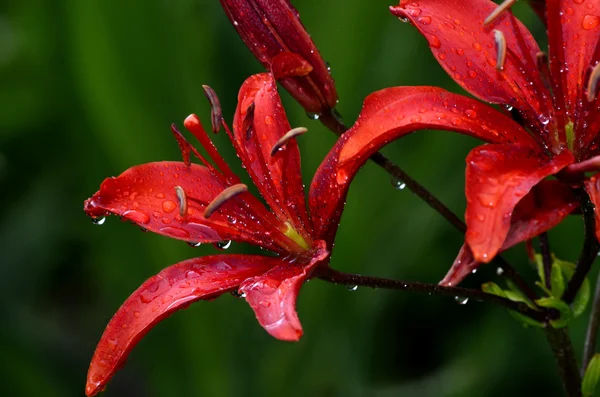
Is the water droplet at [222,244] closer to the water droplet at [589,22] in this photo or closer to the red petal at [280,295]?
the red petal at [280,295]

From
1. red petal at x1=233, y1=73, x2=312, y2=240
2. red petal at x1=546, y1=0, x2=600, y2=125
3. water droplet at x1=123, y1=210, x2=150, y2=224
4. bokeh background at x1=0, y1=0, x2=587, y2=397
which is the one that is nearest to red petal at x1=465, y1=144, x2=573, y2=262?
red petal at x1=546, y1=0, x2=600, y2=125

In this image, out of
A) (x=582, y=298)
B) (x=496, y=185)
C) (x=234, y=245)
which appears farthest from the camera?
(x=234, y=245)

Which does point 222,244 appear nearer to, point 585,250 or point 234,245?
point 585,250

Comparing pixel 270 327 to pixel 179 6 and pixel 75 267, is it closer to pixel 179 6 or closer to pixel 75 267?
pixel 179 6

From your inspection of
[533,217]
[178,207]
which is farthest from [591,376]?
[178,207]

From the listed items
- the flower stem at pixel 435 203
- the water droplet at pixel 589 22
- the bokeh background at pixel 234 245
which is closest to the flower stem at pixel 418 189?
the flower stem at pixel 435 203
